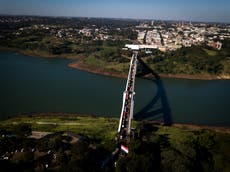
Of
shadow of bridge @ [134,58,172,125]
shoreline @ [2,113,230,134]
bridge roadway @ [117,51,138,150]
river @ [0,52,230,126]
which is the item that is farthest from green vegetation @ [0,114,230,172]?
river @ [0,52,230,126]

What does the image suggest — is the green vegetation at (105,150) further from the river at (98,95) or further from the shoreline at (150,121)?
the river at (98,95)

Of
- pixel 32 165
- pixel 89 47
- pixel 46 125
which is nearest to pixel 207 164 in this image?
pixel 32 165

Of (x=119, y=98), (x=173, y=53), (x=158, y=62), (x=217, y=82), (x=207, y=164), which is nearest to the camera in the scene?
(x=207, y=164)

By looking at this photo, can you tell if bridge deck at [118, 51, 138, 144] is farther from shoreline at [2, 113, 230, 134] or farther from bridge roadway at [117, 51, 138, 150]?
shoreline at [2, 113, 230, 134]

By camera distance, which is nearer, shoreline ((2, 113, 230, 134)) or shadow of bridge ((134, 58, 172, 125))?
shoreline ((2, 113, 230, 134))

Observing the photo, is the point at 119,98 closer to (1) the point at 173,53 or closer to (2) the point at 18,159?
(2) the point at 18,159

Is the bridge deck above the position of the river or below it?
above

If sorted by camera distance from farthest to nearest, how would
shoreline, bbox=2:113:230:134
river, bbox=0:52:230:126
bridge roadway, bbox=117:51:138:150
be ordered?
1. river, bbox=0:52:230:126
2. shoreline, bbox=2:113:230:134
3. bridge roadway, bbox=117:51:138:150

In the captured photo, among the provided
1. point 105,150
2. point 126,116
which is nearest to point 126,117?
point 126,116
